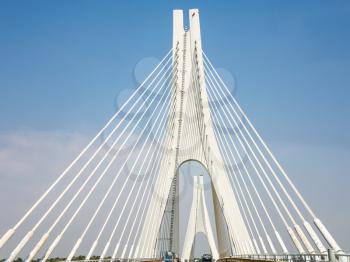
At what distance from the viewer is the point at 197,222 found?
181 ft

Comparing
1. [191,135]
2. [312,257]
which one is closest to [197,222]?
[191,135]

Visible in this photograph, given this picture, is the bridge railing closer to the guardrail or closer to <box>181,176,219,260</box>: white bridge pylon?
the guardrail

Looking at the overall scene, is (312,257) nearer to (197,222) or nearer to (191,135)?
(191,135)

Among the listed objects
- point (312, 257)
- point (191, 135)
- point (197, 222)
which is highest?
point (197, 222)

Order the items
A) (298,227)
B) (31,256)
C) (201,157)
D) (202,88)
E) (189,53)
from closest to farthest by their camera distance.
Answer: (31,256), (298,227), (202,88), (189,53), (201,157)

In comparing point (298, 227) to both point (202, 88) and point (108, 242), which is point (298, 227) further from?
point (202, 88)

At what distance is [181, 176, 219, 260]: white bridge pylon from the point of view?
50.5 m

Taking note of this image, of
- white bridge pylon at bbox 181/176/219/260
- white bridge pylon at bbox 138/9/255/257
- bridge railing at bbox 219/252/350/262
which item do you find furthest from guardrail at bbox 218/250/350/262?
white bridge pylon at bbox 181/176/219/260

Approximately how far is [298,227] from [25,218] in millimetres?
8292

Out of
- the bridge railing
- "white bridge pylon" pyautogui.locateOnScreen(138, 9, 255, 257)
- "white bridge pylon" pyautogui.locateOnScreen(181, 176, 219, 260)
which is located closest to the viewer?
the bridge railing

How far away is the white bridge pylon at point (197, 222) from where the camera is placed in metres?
50.5

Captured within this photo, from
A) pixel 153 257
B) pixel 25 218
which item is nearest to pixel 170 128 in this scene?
pixel 153 257

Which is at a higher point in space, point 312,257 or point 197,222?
point 197,222

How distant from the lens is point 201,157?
3067 centimetres
